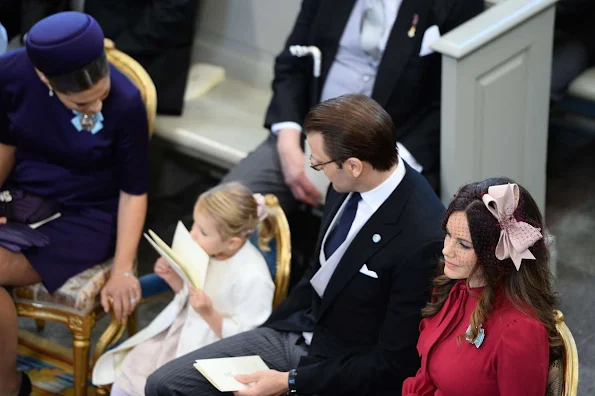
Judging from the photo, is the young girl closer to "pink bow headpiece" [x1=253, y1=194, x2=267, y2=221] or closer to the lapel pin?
"pink bow headpiece" [x1=253, y1=194, x2=267, y2=221]

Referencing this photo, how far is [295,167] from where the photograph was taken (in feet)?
13.0

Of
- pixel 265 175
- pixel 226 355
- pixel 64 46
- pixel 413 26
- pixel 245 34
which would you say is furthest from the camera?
pixel 245 34

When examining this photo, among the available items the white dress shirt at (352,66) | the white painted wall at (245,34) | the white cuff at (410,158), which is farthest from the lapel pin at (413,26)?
the white painted wall at (245,34)

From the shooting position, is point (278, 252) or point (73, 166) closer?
point (278, 252)

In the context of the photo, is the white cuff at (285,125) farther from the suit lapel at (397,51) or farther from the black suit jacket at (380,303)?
the black suit jacket at (380,303)

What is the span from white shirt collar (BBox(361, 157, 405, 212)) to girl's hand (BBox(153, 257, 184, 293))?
91 cm

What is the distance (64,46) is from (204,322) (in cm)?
101

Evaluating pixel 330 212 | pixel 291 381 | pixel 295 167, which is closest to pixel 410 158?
pixel 295 167

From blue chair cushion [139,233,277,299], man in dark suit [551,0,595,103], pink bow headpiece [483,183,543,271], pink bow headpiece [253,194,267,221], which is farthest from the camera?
man in dark suit [551,0,595,103]

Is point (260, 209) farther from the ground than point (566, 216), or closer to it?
farther from the ground

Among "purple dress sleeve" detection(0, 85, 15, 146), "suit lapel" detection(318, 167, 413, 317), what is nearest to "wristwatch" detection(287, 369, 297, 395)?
"suit lapel" detection(318, 167, 413, 317)

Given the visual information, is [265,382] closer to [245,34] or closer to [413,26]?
[413,26]

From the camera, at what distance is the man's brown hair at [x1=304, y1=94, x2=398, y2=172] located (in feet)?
9.39

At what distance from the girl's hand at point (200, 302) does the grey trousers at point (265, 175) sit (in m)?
0.75
